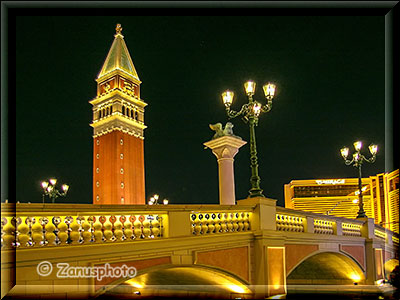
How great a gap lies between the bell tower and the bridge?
46031 millimetres

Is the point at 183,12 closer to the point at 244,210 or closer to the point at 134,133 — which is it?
the point at 244,210

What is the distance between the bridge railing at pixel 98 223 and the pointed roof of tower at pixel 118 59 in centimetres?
5802

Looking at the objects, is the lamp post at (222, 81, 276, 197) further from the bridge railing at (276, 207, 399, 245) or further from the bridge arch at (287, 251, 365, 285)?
the bridge arch at (287, 251, 365, 285)

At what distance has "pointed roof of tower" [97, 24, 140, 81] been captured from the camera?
210 ft

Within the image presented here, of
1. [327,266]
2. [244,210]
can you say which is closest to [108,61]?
[327,266]

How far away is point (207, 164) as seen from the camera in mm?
65875

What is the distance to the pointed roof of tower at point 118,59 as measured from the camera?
6416 cm

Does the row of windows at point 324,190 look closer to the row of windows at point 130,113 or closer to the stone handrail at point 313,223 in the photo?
the row of windows at point 130,113

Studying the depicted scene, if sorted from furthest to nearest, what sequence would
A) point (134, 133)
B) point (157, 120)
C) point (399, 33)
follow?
point (157, 120) → point (134, 133) → point (399, 33)

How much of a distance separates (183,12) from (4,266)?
16.2 ft

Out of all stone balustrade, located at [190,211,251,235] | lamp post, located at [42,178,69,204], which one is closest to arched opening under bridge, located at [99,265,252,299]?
stone balustrade, located at [190,211,251,235]

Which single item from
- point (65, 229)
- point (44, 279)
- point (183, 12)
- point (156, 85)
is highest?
point (156, 85)

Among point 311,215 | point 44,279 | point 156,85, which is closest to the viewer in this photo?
point 44,279

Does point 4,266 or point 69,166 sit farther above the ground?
point 69,166
